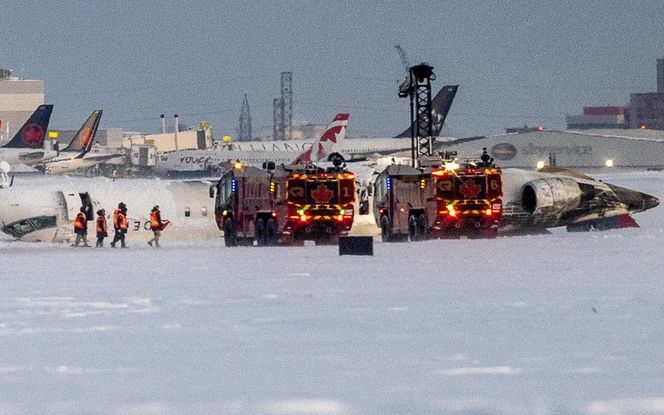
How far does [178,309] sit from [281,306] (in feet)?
5.34

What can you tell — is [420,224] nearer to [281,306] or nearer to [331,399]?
[281,306]

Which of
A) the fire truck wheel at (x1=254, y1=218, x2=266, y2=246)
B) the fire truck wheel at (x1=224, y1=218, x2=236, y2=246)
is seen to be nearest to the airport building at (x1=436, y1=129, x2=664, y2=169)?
the fire truck wheel at (x1=224, y1=218, x2=236, y2=246)

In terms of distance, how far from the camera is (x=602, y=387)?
45.5ft

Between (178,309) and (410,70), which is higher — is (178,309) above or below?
below

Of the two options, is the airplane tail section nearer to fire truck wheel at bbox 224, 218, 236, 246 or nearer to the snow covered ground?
fire truck wheel at bbox 224, 218, 236, 246

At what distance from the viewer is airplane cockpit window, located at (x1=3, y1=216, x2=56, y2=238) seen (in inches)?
2124

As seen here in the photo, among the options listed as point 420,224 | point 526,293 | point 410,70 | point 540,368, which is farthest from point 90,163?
point 540,368

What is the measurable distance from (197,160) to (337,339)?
383 feet

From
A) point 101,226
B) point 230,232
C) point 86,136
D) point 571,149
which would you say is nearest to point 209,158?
point 86,136

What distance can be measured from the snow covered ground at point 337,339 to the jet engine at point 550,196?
71.8 ft

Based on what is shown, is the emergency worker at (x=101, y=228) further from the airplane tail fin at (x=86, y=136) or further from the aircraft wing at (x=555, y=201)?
the airplane tail fin at (x=86, y=136)

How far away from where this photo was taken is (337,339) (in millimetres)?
17953

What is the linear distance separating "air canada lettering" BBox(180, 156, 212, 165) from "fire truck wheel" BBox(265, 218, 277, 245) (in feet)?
273

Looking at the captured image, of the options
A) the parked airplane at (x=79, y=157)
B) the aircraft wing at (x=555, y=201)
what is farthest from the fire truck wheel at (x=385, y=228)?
the parked airplane at (x=79, y=157)
